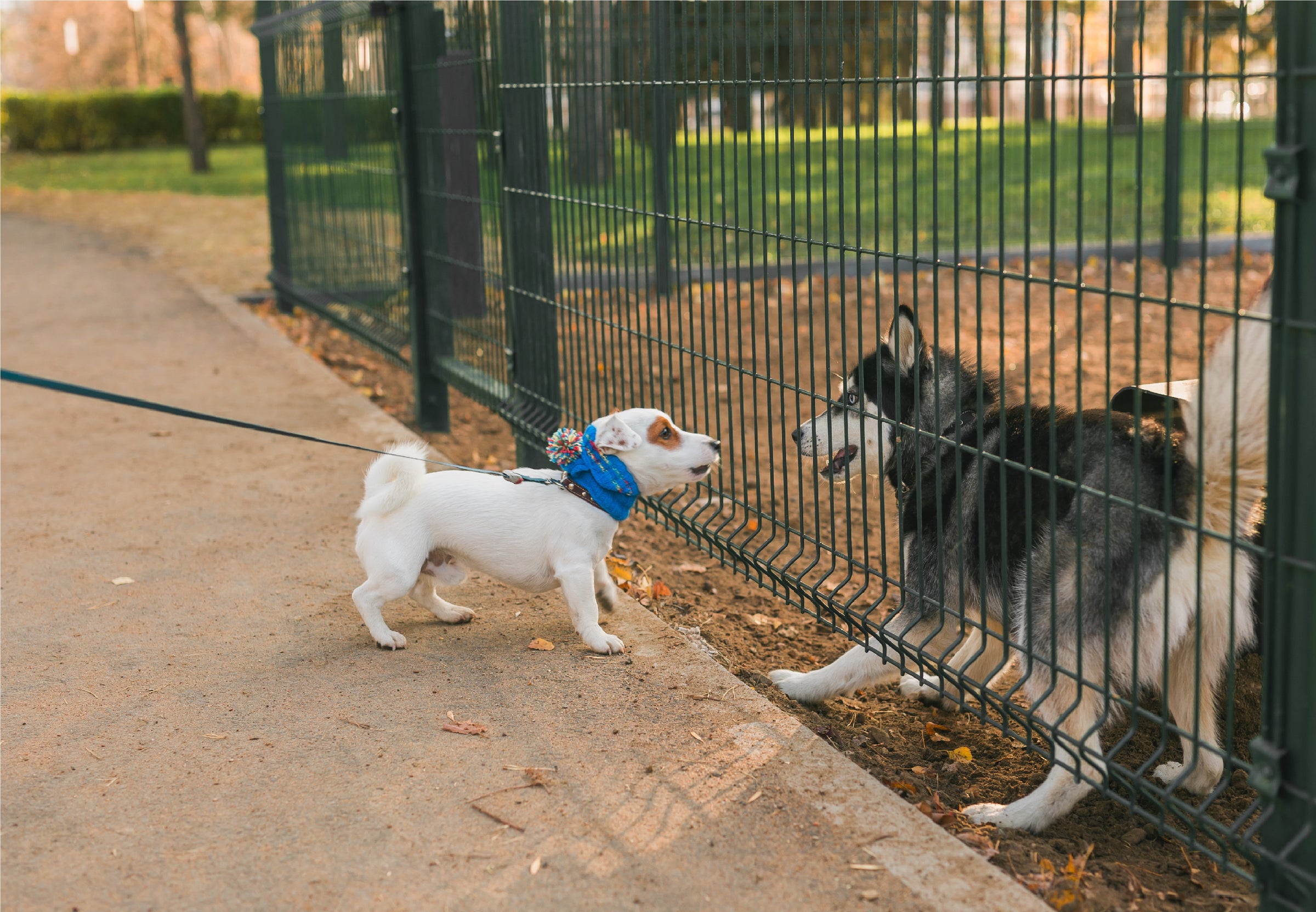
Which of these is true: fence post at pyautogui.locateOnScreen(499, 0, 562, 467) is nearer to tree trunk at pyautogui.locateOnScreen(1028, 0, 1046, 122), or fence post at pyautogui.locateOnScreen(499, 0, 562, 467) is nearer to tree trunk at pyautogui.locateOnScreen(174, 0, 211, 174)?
tree trunk at pyautogui.locateOnScreen(1028, 0, 1046, 122)

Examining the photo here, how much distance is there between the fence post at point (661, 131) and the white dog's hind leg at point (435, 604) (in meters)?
1.45

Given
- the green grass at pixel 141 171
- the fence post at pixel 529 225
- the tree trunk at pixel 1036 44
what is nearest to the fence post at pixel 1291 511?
the tree trunk at pixel 1036 44

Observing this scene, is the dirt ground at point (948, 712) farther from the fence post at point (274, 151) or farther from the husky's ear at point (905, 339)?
the fence post at point (274, 151)

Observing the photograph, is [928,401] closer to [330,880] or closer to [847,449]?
[847,449]

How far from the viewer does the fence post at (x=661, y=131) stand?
14.7 feet

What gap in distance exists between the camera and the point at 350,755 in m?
3.46

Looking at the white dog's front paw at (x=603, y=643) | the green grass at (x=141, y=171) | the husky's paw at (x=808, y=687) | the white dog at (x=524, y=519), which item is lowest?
the husky's paw at (x=808, y=687)

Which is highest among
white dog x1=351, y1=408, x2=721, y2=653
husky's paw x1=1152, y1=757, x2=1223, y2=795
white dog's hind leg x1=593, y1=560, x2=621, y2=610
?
white dog x1=351, y1=408, x2=721, y2=653

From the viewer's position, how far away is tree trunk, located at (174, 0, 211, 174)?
78.1ft

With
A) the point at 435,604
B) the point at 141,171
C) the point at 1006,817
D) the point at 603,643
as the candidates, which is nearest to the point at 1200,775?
the point at 1006,817

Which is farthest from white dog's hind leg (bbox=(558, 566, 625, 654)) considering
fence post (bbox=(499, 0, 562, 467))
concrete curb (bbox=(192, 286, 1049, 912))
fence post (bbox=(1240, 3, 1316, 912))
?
fence post (bbox=(1240, 3, 1316, 912))

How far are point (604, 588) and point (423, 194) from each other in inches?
145

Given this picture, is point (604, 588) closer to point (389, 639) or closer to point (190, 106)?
point (389, 639)

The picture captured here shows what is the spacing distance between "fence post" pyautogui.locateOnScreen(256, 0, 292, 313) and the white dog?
722 centimetres
